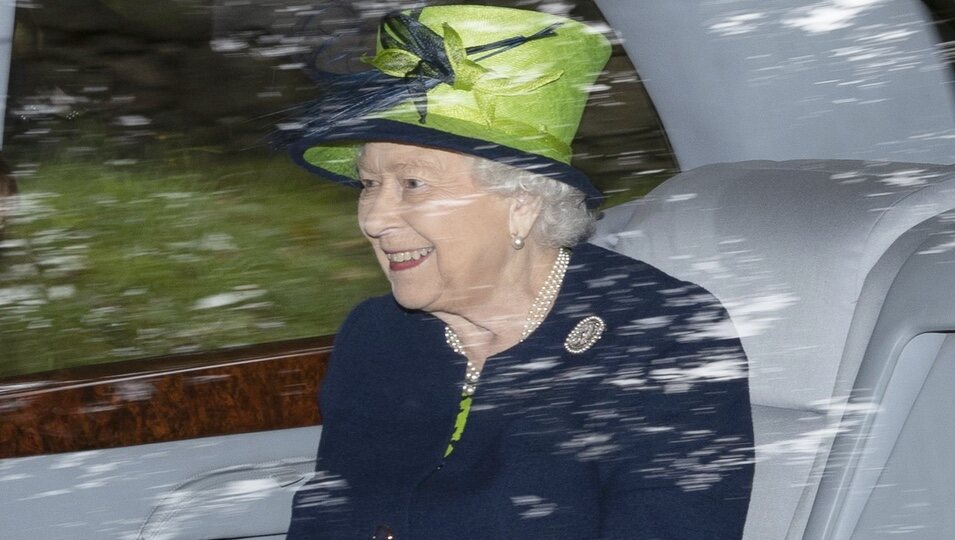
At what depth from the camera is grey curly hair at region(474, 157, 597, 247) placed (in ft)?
4.58

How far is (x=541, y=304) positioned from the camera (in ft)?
4.90

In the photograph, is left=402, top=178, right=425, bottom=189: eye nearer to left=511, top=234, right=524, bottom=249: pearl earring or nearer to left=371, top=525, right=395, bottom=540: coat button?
left=511, top=234, right=524, bottom=249: pearl earring

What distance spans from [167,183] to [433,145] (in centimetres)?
46

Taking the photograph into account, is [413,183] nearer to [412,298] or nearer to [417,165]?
[417,165]

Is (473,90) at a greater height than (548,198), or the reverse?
(473,90)

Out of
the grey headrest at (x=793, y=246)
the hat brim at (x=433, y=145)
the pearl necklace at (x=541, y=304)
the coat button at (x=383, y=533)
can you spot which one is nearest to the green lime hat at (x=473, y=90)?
the hat brim at (x=433, y=145)

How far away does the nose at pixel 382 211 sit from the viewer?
1420 millimetres

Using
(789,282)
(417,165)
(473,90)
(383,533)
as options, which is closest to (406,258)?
(417,165)

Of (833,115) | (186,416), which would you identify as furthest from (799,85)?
(186,416)

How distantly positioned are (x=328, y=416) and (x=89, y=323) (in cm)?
37

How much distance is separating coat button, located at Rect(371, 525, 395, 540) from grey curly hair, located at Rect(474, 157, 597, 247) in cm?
44

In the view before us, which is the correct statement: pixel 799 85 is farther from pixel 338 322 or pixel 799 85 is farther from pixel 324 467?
pixel 324 467

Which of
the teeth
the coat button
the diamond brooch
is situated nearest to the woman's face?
the teeth

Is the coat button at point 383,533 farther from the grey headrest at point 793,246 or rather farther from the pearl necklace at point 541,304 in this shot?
the grey headrest at point 793,246
